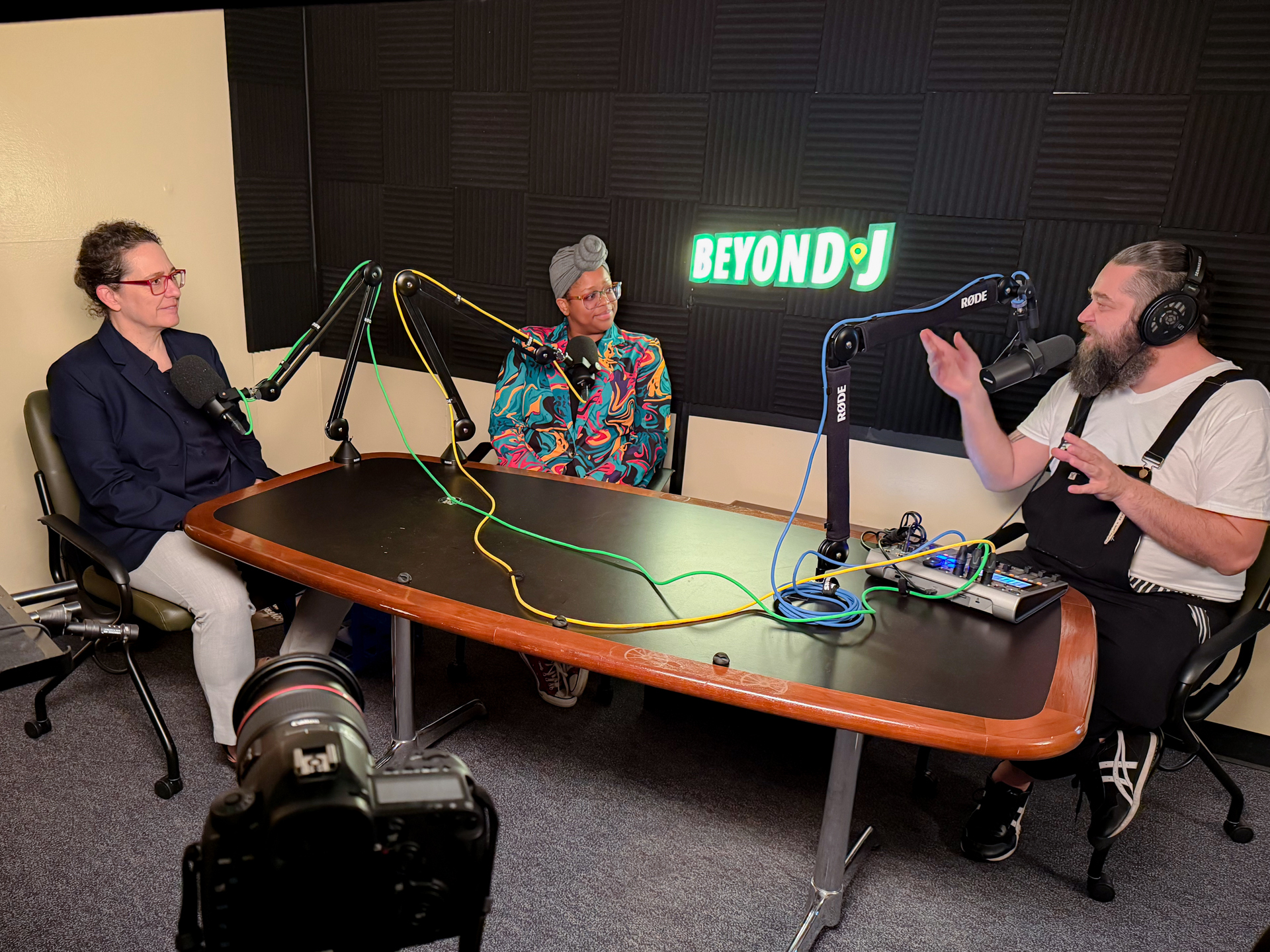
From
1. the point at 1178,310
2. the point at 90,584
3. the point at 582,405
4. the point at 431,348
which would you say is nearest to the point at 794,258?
the point at 582,405

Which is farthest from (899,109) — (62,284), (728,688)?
(62,284)

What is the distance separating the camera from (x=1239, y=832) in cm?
250

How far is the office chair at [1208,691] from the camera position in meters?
2.19

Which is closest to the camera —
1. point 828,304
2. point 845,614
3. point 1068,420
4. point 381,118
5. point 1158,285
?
point 845,614

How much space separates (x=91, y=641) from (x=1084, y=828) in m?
2.95

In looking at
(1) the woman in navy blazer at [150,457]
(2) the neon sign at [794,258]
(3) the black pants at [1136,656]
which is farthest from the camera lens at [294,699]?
(2) the neon sign at [794,258]

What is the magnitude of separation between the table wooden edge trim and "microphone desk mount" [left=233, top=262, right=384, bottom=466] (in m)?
0.58

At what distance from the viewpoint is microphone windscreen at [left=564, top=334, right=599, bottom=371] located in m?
2.65

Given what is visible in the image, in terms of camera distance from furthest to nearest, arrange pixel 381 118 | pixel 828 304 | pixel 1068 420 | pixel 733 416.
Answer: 1. pixel 381 118
2. pixel 733 416
3. pixel 828 304
4. pixel 1068 420

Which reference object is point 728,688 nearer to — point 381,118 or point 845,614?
point 845,614

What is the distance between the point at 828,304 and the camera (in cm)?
316

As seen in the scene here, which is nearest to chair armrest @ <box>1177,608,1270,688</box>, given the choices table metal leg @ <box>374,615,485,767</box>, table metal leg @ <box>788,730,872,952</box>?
table metal leg @ <box>788,730,872,952</box>

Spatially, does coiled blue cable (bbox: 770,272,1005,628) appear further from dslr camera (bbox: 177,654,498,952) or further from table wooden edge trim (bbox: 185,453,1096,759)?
dslr camera (bbox: 177,654,498,952)

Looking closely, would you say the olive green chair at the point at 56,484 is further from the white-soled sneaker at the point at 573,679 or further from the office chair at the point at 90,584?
the white-soled sneaker at the point at 573,679
